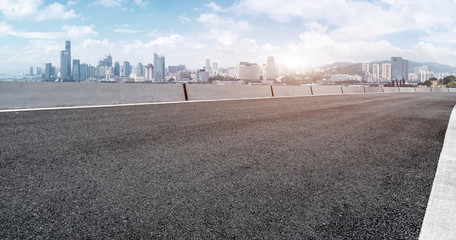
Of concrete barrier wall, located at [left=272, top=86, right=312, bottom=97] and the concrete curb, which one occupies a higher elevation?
concrete barrier wall, located at [left=272, top=86, right=312, bottom=97]

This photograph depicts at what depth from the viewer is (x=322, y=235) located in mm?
2094

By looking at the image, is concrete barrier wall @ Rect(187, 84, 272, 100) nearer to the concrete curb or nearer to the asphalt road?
the asphalt road

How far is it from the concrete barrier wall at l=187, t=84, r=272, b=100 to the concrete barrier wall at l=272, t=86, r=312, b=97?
5.25 ft

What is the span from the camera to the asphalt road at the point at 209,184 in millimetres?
2174

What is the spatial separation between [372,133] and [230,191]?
16.2 feet

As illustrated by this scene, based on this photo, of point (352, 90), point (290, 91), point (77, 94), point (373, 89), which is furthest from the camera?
point (373, 89)

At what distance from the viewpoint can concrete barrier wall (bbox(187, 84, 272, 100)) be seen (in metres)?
15.9

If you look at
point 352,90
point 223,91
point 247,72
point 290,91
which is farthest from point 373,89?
point 247,72

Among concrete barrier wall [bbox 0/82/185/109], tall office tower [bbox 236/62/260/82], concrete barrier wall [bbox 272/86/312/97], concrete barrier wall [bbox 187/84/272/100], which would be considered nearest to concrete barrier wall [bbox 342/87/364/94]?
concrete barrier wall [bbox 272/86/312/97]

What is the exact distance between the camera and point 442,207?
2.63 metres

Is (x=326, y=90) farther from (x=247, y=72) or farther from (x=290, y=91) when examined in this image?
(x=247, y=72)

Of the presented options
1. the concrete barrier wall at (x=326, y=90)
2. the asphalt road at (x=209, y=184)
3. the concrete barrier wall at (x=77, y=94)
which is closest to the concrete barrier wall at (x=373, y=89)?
the concrete barrier wall at (x=326, y=90)

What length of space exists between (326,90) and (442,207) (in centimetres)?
2890

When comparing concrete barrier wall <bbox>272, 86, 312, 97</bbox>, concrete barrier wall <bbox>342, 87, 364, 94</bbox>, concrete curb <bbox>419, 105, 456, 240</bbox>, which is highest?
concrete barrier wall <bbox>342, 87, 364, 94</bbox>
